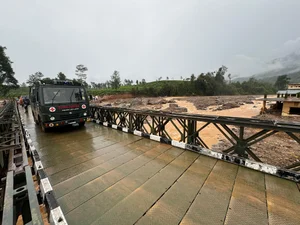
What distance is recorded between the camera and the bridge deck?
5.53ft

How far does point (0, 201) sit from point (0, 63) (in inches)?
1392

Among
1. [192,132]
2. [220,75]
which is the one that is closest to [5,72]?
[192,132]

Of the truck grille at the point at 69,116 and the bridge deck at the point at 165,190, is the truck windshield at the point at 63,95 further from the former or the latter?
the bridge deck at the point at 165,190

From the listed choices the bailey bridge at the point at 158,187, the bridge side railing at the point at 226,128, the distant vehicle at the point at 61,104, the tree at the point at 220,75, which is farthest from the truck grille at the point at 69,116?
the tree at the point at 220,75

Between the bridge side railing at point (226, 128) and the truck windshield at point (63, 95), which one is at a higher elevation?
the truck windshield at point (63, 95)

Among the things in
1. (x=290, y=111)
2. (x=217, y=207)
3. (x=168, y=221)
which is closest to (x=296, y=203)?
(x=217, y=207)

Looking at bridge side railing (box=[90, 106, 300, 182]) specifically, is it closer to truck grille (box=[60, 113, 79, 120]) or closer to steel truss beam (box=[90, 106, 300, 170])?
steel truss beam (box=[90, 106, 300, 170])

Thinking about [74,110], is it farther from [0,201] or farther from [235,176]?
[235,176]

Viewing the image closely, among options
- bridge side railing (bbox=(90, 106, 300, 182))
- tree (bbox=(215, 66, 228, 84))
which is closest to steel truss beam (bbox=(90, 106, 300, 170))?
bridge side railing (bbox=(90, 106, 300, 182))

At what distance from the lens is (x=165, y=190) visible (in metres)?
2.13

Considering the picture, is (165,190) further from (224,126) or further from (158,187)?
(224,126)

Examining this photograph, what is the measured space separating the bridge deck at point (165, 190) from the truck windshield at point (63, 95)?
103 inches

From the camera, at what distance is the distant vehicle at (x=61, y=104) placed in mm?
5035

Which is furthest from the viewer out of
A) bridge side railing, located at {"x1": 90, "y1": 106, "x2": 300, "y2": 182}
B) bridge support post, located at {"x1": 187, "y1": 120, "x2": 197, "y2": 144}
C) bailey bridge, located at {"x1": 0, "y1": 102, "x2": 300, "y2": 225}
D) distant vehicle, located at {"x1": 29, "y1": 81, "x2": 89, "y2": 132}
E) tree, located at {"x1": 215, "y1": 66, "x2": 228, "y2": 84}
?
tree, located at {"x1": 215, "y1": 66, "x2": 228, "y2": 84}
